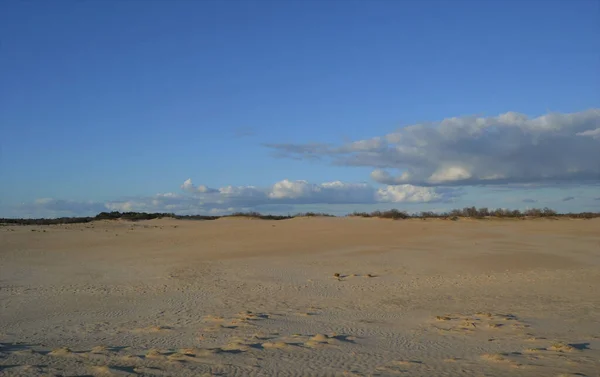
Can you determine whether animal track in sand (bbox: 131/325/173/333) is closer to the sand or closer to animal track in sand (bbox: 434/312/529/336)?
the sand

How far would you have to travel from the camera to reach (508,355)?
8.31 metres

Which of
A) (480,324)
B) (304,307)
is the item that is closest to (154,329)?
(304,307)

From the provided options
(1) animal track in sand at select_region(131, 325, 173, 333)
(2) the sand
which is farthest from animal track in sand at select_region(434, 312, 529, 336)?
(1) animal track in sand at select_region(131, 325, 173, 333)

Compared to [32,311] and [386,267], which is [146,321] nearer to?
[32,311]

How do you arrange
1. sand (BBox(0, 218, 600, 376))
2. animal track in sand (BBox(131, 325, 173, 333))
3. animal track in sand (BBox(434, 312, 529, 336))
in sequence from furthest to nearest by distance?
animal track in sand (BBox(434, 312, 529, 336)) < animal track in sand (BBox(131, 325, 173, 333)) < sand (BBox(0, 218, 600, 376))

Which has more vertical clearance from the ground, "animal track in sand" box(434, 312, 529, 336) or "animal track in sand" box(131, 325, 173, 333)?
"animal track in sand" box(131, 325, 173, 333)

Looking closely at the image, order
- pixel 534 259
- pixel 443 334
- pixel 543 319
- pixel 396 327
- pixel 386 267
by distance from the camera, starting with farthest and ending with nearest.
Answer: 1. pixel 534 259
2. pixel 386 267
3. pixel 543 319
4. pixel 396 327
5. pixel 443 334

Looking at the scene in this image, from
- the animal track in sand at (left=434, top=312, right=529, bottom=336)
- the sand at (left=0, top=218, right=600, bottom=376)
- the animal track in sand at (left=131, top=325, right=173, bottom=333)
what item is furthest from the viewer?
the animal track in sand at (left=434, top=312, right=529, bottom=336)

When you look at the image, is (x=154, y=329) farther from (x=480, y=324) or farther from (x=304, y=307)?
(x=480, y=324)

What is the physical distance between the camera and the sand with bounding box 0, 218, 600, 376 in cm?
788

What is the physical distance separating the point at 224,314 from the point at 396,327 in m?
3.59

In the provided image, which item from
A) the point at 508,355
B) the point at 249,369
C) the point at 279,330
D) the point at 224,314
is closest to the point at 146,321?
the point at 224,314

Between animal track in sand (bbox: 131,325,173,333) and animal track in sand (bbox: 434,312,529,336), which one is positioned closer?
animal track in sand (bbox: 131,325,173,333)

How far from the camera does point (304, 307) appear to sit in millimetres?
12602
